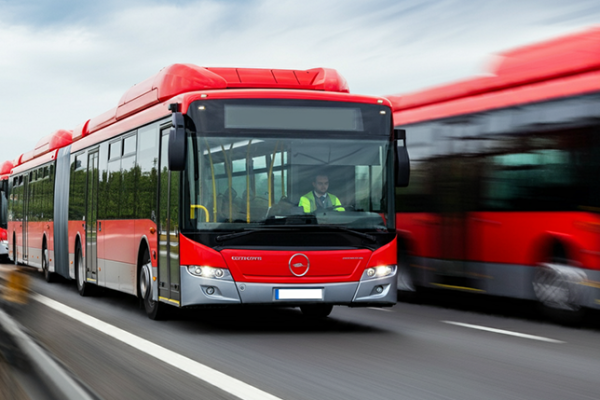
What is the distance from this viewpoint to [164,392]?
703 cm

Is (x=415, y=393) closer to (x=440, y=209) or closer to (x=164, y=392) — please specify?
(x=164, y=392)

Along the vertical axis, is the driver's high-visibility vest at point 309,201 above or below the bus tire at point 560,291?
above

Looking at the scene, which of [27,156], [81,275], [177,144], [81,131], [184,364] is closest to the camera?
[184,364]

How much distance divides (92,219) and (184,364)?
942 centimetres

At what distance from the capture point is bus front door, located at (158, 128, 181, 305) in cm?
1157

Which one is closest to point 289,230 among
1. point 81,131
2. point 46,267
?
point 81,131

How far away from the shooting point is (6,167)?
39.2 metres

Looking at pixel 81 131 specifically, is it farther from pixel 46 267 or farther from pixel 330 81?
pixel 330 81

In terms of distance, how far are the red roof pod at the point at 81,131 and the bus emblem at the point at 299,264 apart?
29.5 feet

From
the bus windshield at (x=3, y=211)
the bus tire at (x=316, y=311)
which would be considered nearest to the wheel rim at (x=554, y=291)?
the bus tire at (x=316, y=311)

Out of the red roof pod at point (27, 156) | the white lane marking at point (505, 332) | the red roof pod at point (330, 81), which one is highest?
the red roof pod at point (330, 81)

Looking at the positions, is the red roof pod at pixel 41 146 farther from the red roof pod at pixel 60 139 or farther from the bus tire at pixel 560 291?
the bus tire at pixel 560 291

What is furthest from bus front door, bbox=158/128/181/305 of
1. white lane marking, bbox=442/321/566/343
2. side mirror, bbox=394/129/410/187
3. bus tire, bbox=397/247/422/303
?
bus tire, bbox=397/247/422/303

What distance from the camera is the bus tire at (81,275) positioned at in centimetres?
1827
